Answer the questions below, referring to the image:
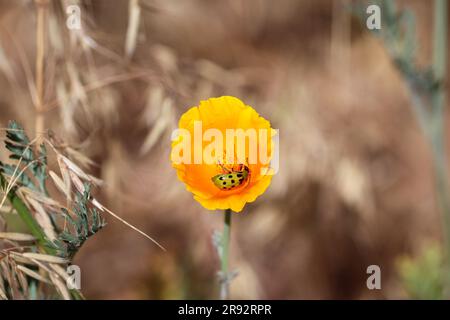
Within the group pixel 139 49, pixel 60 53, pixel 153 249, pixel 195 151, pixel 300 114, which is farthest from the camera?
pixel 153 249

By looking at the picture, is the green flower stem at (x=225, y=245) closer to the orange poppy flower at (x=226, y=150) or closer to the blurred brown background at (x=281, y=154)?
the orange poppy flower at (x=226, y=150)

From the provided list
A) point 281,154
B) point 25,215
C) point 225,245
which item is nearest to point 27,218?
point 25,215

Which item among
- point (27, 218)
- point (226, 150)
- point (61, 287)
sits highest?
point (226, 150)

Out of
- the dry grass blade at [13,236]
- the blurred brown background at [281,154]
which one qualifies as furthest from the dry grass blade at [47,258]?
the blurred brown background at [281,154]

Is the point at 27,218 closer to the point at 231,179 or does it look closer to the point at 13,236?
the point at 13,236
